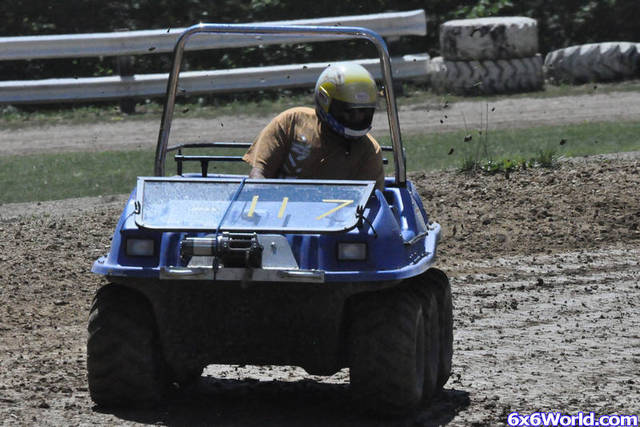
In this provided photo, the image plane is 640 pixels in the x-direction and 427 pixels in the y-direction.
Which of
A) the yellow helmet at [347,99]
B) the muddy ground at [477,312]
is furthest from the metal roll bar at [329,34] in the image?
the muddy ground at [477,312]

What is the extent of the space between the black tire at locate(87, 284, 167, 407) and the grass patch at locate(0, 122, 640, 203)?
6850mm

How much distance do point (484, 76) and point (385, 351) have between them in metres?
13.1

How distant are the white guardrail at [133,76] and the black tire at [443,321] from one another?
11.1 meters

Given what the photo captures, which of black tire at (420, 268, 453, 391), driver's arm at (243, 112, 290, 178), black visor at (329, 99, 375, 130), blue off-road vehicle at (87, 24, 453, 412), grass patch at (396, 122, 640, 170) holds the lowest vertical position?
grass patch at (396, 122, 640, 170)

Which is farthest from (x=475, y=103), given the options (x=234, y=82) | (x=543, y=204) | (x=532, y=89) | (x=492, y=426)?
(x=492, y=426)

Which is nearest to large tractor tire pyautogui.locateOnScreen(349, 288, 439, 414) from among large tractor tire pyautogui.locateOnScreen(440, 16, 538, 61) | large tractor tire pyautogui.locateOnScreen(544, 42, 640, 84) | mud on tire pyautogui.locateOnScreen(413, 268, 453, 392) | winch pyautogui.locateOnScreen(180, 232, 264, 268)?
winch pyautogui.locateOnScreen(180, 232, 264, 268)

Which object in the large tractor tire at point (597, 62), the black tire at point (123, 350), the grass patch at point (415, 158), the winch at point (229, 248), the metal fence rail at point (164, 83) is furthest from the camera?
the large tractor tire at point (597, 62)

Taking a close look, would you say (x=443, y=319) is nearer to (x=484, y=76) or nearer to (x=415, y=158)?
(x=415, y=158)

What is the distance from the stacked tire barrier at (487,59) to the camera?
1858cm

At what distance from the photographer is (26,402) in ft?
Result: 20.9

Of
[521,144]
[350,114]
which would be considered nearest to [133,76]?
[521,144]

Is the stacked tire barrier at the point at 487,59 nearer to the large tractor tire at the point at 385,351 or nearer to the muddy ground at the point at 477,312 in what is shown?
the muddy ground at the point at 477,312

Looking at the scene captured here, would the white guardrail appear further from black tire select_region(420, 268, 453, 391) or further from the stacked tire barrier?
black tire select_region(420, 268, 453, 391)

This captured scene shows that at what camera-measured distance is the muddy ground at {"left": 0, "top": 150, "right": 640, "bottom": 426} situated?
20.9 feet
